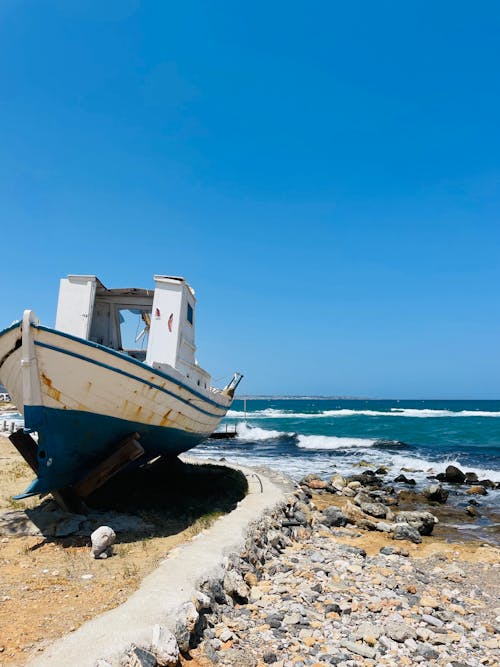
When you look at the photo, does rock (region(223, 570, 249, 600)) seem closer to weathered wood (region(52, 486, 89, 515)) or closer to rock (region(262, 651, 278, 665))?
rock (region(262, 651, 278, 665))

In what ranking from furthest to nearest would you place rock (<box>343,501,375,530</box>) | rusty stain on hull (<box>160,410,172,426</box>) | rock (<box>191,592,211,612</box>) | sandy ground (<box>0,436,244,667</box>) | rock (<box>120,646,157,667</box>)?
rock (<box>343,501,375,530</box>) < rusty stain on hull (<box>160,410,172,426</box>) < rock (<box>191,592,211,612</box>) < sandy ground (<box>0,436,244,667</box>) < rock (<box>120,646,157,667</box>)

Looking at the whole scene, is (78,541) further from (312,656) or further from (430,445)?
(430,445)

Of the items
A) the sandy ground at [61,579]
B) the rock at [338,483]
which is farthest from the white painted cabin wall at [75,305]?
the rock at [338,483]

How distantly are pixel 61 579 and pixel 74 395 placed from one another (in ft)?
10.5

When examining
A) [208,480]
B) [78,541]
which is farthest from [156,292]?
[208,480]

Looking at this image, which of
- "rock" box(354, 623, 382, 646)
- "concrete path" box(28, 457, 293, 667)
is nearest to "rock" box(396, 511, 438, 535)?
"concrete path" box(28, 457, 293, 667)

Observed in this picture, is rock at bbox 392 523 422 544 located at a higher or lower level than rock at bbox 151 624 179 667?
lower

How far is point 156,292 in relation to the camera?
438 inches

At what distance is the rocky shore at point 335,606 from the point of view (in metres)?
5.05

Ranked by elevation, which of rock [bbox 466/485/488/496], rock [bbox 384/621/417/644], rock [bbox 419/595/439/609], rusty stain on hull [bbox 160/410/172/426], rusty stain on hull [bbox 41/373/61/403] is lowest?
rock [bbox 466/485/488/496]

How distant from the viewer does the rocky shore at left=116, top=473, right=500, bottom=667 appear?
5.05m

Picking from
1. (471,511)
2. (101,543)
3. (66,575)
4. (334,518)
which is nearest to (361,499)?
(334,518)

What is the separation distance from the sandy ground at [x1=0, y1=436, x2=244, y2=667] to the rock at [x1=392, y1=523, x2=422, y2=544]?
5150 millimetres

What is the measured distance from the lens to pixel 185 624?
4895 millimetres
